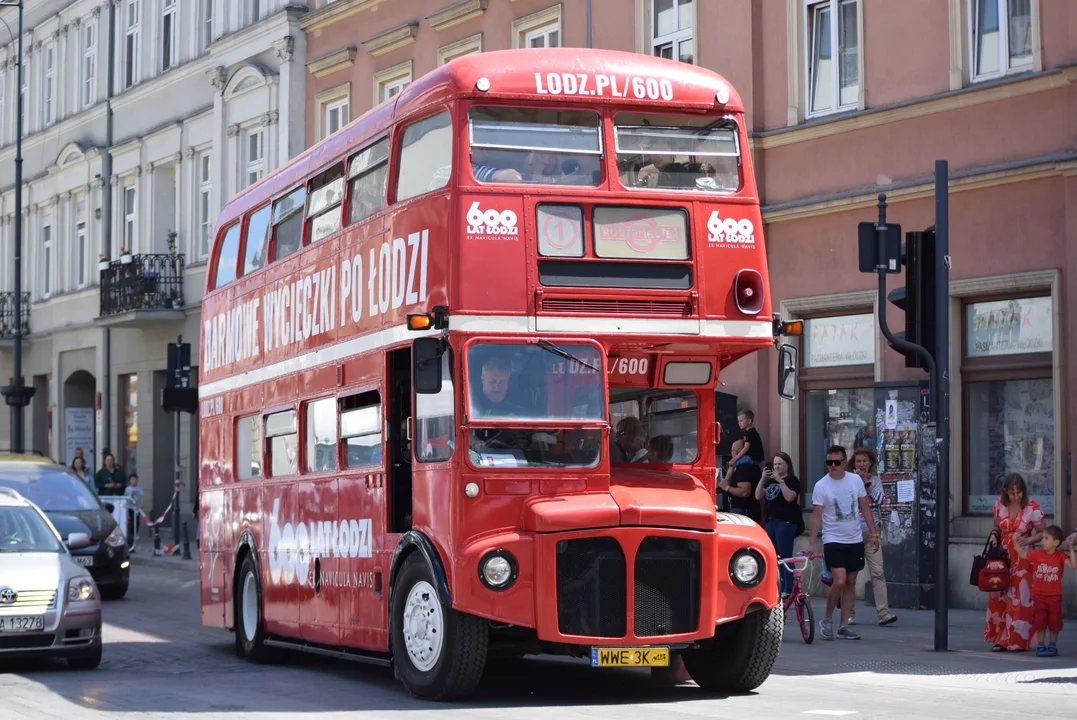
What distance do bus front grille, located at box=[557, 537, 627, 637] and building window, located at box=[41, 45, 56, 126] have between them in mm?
39470

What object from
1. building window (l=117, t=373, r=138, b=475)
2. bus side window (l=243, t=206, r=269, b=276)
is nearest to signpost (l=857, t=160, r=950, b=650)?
bus side window (l=243, t=206, r=269, b=276)

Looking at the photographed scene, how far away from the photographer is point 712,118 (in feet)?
40.7

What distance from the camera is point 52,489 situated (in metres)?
23.8

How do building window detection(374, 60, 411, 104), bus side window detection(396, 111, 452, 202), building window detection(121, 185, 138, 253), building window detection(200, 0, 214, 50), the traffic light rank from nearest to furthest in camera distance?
bus side window detection(396, 111, 452, 202) → the traffic light → building window detection(374, 60, 411, 104) → building window detection(200, 0, 214, 50) → building window detection(121, 185, 138, 253)

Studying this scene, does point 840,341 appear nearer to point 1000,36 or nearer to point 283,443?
point 1000,36

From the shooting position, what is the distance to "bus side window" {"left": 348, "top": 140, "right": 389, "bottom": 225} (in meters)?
13.0

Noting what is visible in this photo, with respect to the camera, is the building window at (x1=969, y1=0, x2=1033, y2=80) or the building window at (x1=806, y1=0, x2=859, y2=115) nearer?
the building window at (x1=969, y1=0, x2=1033, y2=80)

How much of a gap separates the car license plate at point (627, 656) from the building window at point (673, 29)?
1385 cm

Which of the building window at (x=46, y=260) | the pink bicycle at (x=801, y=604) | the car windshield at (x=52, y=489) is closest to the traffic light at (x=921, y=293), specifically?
the pink bicycle at (x=801, y=604)

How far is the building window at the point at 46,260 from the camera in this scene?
1879 inches

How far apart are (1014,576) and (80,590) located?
763 cm

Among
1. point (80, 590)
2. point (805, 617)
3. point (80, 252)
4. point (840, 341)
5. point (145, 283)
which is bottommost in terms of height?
point (805, 617)

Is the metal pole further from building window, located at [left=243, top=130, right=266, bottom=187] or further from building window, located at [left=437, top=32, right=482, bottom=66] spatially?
building window, located at [left=243, top=130, right=266, bottom=187]

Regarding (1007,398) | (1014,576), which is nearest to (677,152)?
(1014,576)
